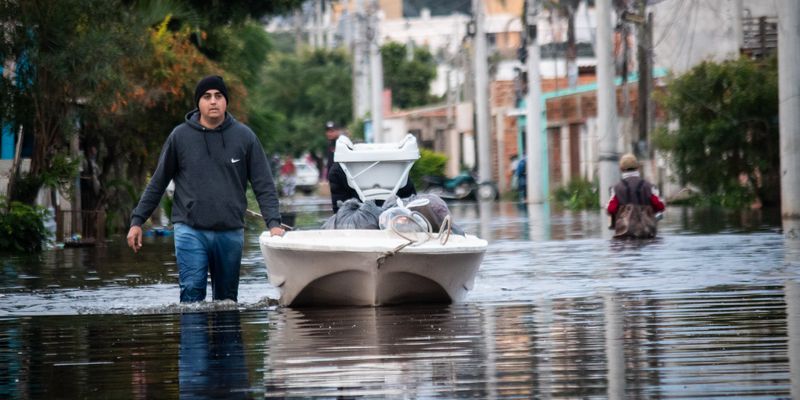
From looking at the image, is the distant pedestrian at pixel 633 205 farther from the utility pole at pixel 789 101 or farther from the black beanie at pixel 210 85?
the black beanie at pixel 210 85

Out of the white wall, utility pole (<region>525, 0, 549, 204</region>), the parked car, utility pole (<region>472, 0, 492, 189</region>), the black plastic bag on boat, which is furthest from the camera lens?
the parked car

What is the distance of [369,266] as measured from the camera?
42.5 ft

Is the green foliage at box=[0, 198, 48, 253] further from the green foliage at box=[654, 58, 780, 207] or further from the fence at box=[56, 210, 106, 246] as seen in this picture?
the green foliage at box=[654, 58, 780, 207]

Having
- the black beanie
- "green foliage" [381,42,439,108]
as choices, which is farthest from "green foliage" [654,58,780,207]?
"green foliage" [381,42,439,108]

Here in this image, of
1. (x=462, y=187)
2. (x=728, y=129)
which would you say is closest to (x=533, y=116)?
(x=462, y=187)

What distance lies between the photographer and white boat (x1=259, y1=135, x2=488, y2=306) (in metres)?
12.9

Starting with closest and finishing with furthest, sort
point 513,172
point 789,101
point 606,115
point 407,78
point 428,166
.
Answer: point 789,101, point 606,115, point 428,166, point 513,172, point 407,78

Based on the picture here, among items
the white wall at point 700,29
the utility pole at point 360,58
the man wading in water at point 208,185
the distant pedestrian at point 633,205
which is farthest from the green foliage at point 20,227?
the utility pole at point 360,58

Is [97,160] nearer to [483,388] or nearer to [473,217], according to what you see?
[473,217]

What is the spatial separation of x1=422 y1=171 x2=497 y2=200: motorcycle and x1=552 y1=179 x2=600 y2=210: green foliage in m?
5.03

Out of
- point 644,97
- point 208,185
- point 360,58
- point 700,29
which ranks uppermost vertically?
point 360,58

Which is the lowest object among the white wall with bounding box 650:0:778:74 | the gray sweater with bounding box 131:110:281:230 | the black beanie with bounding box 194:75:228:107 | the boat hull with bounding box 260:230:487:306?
the boat hull with bounding box 260:230:487:306

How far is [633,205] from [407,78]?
8072 centimetres

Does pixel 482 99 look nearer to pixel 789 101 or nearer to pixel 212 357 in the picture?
pixel 789 101
